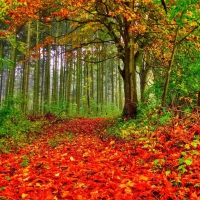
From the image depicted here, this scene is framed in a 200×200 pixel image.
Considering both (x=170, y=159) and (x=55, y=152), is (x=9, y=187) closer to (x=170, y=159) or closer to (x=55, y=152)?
(x=55, y=152)

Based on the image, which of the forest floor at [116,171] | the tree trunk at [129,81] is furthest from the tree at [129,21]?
the forest floor at [116,171]

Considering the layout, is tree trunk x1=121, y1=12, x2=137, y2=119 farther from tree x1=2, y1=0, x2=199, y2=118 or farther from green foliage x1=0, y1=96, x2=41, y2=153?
green foliage x1=0, y1=96, x2=41, y2=153

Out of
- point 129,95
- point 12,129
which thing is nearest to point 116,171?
point 12,129

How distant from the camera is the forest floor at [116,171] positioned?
3783 mm

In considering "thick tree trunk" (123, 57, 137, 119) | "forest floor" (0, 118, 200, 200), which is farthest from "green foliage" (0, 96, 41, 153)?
"thick tree trunk" (123, 57, 137, 119)

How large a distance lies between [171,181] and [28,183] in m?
2.60

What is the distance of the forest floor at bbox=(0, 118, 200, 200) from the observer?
378 centimetres

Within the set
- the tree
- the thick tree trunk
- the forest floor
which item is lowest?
the forest floor

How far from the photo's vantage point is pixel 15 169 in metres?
5.55

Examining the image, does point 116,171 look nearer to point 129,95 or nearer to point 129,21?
point 129,95

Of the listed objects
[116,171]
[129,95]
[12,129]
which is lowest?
[116,171]

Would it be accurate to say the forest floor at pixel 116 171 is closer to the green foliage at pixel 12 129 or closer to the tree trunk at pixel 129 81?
the green foliage at pixel 12 129

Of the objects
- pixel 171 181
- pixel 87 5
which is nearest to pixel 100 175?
pixel 171 181

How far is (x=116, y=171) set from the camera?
4.70 meters
